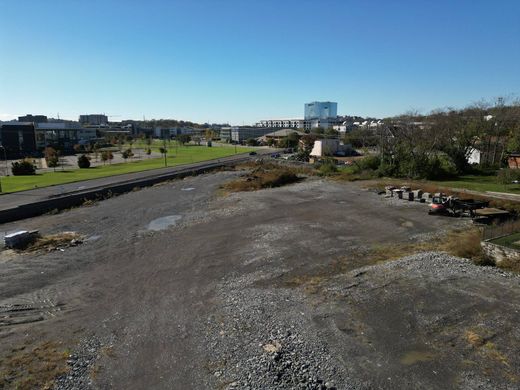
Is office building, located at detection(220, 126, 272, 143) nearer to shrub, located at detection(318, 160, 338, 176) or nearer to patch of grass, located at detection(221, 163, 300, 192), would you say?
shrub, located at detection(318, 160, 338, 176)

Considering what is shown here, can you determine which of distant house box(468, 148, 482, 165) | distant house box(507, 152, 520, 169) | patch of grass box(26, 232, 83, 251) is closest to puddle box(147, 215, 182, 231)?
patch of grass box(26, 232, 83, 251)

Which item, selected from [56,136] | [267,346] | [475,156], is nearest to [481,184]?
[475,156]

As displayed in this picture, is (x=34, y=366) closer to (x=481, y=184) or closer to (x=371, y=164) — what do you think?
(x=481, y=184)

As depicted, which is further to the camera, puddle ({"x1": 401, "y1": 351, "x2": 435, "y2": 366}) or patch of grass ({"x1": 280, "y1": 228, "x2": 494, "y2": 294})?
patch of grass ({"x1": 280, "y1": 228, "x2": 494, "y2": 294})

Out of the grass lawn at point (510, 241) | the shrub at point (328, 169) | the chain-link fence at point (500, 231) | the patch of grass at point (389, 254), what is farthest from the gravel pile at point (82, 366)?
the shrub at point (328, 169)

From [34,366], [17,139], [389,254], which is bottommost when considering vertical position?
[34,366]

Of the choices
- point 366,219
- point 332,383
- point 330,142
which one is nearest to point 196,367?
point 332,383

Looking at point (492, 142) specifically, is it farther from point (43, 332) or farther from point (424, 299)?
point (43, 332)
